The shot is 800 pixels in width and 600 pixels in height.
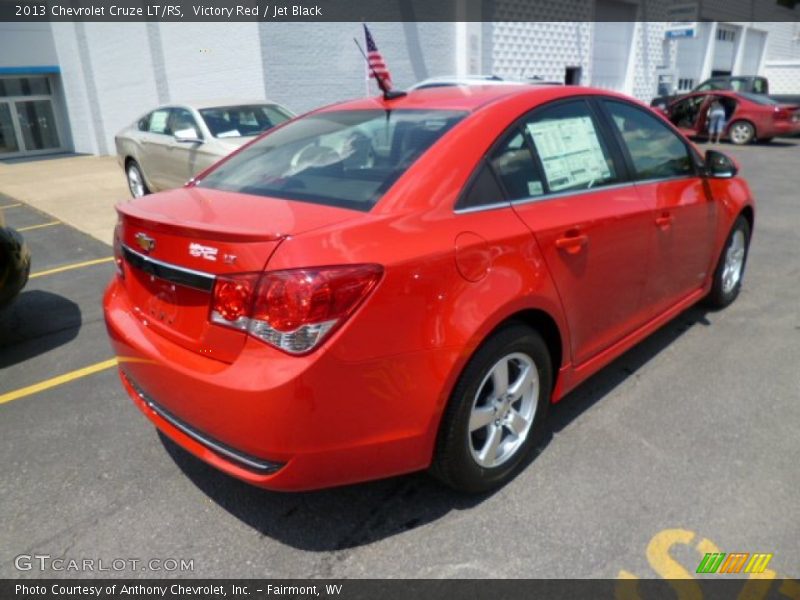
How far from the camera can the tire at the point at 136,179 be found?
973 cm

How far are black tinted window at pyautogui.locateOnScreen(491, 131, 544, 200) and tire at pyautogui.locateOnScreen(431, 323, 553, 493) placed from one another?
1.92 ft

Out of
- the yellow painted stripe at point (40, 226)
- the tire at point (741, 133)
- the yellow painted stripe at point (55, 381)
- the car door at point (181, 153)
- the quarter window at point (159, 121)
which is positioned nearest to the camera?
the yellow painted stripe at point (55, 381)

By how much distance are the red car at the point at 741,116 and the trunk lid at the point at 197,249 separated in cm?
1680

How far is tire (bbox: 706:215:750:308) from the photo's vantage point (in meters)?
4.29

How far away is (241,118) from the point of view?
840 cm

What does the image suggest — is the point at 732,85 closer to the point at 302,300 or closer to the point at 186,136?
the point at 186,136

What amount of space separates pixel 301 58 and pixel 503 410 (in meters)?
12.1

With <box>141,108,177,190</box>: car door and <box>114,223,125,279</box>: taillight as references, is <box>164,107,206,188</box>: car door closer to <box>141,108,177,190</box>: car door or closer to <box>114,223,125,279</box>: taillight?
<box>141,108,177,190</box>: car door

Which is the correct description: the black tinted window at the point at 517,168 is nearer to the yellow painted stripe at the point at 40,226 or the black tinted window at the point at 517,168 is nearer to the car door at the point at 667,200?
the car door at the point at 667,200

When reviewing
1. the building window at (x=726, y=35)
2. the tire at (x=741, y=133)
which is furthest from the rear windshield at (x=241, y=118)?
the building window at (x=726, y=35)

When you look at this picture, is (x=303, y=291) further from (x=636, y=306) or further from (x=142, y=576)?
(x=636, y=306)

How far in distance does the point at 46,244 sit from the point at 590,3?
1899 centimetres

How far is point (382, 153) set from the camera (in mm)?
2592

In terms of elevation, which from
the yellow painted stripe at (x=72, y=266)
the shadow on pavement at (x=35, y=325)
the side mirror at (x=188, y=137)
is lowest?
the yellow painted stripe at (x=72, y=266)
